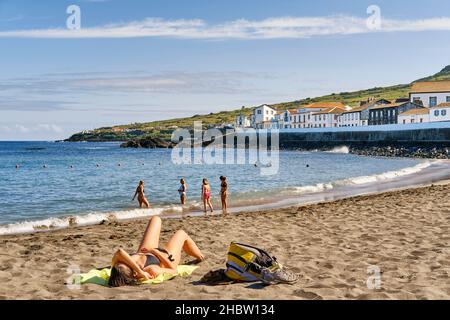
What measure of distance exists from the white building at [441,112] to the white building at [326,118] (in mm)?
32349

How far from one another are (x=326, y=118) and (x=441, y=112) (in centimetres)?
3812

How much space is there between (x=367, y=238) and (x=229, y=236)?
308 cm

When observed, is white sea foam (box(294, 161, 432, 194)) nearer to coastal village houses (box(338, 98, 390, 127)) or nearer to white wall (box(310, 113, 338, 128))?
coastal village houses (box(338, 98, 390, 127))

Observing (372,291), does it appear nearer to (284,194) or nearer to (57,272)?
(57,272)

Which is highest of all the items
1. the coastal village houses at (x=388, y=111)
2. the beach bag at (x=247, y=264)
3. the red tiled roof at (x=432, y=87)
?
the red tiled roof at (x=432, y=87)

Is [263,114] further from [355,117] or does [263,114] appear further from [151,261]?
[151,261]

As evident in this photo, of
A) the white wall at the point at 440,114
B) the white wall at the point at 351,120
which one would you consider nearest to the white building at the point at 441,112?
the white wall at the point at 440,114

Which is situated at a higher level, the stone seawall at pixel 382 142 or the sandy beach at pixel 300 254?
the stone seawall at pixel 382 142

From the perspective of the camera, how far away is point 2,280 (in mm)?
7691

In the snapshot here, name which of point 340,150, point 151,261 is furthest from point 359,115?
point 151,261

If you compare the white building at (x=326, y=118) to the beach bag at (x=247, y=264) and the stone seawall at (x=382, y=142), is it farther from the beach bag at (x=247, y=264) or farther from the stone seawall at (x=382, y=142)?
the beach bag at (x=247, y=264)

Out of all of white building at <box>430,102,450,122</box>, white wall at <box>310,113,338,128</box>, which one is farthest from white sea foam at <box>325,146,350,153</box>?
white wall at <box>310,113,338,128</box>

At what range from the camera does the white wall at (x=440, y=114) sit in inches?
3330

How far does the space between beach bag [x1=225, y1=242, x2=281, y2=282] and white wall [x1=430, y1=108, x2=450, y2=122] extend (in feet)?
281
